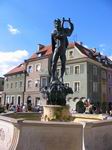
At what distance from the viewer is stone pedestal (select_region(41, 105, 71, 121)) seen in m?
9.44

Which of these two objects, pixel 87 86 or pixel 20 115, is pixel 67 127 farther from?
pixel 87 86

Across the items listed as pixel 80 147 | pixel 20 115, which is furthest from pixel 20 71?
pixel 80 147

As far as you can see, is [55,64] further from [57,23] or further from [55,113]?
[55,113]

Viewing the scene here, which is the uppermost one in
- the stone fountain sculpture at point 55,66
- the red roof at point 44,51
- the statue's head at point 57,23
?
the red roof at point 44,51

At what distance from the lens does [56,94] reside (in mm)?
10086

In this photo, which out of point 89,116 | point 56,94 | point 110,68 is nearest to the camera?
point 56,94

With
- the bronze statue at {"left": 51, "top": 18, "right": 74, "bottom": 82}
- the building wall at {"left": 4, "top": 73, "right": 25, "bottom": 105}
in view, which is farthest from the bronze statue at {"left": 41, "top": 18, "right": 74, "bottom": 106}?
the building wall at {"left": 4, "top": 73, "right": 25, "bottom": 105}

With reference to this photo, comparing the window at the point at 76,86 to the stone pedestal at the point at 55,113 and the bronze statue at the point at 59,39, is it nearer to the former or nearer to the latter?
the bronze statue at the point at 59,39

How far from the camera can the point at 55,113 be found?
31.1 ft

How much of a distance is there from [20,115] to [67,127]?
18.0 feet

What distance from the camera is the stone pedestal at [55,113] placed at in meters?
9.44

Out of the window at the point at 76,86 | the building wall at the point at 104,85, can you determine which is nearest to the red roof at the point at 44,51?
the window at the point at 76,86

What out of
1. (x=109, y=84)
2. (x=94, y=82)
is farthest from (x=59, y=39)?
(x=109, y=84)

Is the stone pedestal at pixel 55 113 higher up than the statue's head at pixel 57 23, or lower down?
lower down
